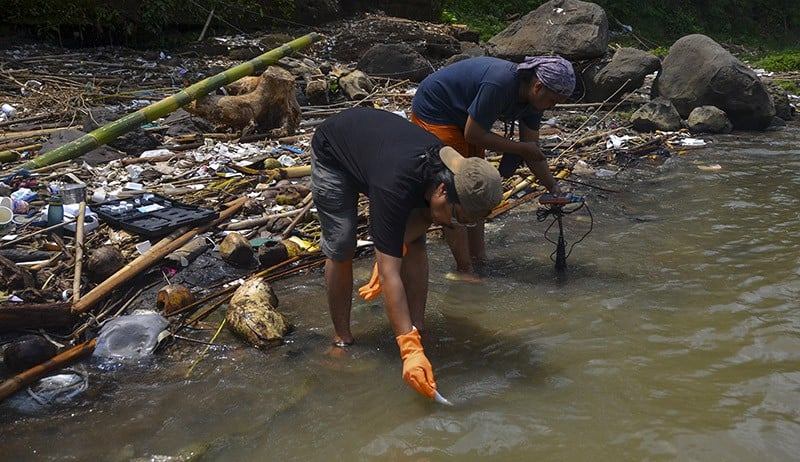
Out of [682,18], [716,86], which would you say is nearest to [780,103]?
[716,86]

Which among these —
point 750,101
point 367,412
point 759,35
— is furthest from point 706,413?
point 759,35

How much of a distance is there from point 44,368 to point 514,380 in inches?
100

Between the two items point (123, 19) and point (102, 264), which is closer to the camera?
point (102, 264)

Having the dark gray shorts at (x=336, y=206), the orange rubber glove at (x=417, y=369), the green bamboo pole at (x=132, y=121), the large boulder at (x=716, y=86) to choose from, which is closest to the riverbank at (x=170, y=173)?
the green bamboo pole at (x=132, y=121)

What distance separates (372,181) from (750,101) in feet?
29.5

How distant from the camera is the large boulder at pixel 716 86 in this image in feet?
34.3

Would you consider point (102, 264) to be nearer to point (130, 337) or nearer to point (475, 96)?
point (130, 337)

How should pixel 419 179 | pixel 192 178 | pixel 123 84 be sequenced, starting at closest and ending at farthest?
pixel 419 179 → pixel 192 178 → pixel 123 84

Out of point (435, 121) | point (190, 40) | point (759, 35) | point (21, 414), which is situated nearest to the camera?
point (21, 414)

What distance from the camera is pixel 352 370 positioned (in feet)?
13.2

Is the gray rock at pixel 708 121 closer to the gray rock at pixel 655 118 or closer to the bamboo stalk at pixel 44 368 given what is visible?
the gray rock at pixel 655 118

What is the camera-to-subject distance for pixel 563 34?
11172 mm

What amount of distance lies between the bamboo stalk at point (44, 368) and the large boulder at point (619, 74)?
8.65m

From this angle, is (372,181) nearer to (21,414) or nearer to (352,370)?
(352,370)
